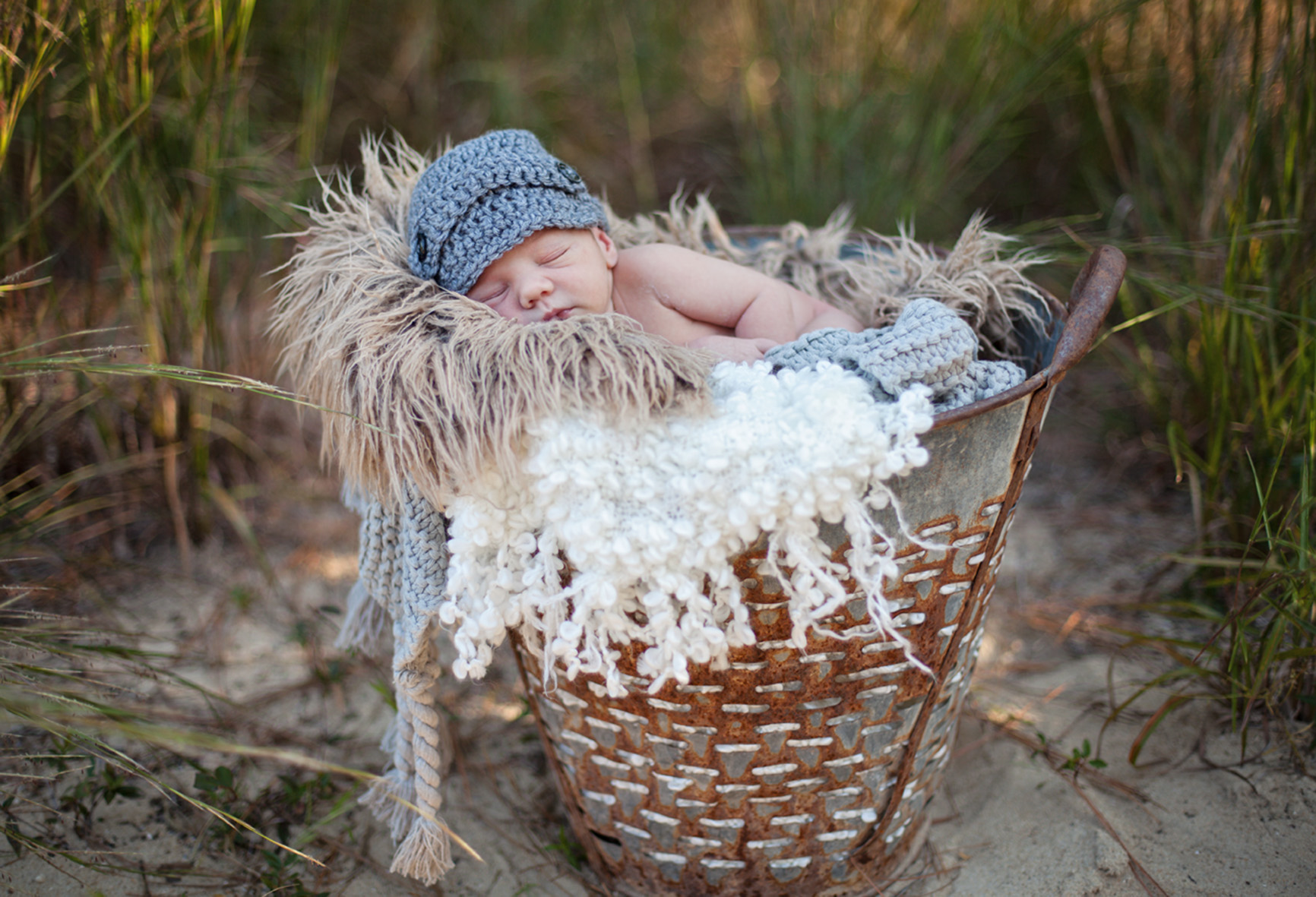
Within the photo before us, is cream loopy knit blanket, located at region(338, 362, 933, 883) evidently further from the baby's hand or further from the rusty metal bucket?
the baby's hand

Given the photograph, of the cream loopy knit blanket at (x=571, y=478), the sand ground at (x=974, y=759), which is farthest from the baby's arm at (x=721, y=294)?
the sand ground at (x=974, y=759)

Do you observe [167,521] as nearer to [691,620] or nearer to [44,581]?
[44,581]

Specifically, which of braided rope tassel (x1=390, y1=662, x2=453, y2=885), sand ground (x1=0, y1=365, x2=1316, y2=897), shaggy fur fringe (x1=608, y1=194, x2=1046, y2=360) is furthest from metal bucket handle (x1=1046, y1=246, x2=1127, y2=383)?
braided rope tassel (x1=390, y1=662, x2=453, y2=885)

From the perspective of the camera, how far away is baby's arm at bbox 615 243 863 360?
1.34m

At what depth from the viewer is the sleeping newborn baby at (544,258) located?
1.18m

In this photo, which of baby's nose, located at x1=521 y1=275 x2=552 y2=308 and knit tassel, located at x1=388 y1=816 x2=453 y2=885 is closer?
knit tassel, located at x1=388 y1=816 x2=453 y2=885

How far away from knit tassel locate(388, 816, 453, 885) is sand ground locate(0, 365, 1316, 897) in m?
0.21

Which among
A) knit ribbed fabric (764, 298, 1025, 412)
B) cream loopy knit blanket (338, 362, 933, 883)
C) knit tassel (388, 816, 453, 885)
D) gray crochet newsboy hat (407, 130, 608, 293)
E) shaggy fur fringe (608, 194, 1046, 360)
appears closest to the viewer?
cream loopy knit blanket (338, 362, 933, 883)

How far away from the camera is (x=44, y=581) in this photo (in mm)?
1624

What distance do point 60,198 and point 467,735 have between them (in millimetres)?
1463

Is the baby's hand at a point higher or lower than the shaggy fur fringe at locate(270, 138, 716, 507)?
lower

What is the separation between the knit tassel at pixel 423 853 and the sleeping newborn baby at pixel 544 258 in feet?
2.11

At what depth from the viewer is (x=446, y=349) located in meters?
0.99

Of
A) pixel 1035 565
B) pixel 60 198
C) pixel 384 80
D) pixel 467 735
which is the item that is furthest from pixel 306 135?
pixel 1035 565
